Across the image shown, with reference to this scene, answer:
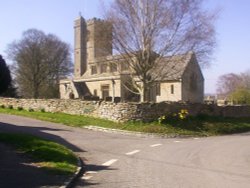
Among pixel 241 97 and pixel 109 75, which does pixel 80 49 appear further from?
pixel 241 97

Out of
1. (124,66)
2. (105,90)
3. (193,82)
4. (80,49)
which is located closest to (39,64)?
(80,49)

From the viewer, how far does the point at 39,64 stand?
75.6 metres

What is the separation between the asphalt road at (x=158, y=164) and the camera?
10.9m

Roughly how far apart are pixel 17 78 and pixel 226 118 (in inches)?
1886

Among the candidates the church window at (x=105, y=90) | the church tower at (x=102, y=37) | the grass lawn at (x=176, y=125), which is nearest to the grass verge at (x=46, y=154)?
the grass lawn at (x=176, y=125)

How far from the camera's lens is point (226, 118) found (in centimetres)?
3638

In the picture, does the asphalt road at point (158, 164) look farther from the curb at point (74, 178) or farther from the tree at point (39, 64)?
the tree at point (39, 64)

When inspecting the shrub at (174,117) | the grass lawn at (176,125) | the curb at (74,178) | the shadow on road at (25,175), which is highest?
the shrub at (174,117)

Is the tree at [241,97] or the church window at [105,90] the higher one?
the church window at [105,90]

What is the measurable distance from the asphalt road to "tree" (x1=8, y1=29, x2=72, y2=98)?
5460 cm

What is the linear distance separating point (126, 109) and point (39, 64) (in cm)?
4760

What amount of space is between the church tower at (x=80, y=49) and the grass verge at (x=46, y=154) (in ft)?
201

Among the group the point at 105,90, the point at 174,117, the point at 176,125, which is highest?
the point at 105,90

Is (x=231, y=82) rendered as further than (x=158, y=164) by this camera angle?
Yes
